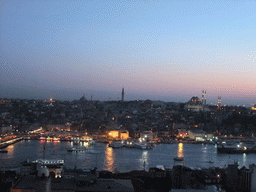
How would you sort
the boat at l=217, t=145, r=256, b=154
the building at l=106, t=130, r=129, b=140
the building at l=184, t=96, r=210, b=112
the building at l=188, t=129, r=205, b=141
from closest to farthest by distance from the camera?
the boat at l=217, t=145, r=256, b=154 → the building at l=106, t=130, r=129, b=140 → the building at l=188, t=129, r=205, b=141 → the building at l=184, t=96, r=210, b=112

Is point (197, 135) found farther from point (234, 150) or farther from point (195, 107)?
point (195, 107)

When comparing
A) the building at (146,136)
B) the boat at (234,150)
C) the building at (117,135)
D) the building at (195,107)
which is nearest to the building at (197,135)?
the building at (146,136)

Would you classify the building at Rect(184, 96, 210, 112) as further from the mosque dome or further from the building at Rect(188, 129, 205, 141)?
the building at Rect(188, 129, 205, 141)

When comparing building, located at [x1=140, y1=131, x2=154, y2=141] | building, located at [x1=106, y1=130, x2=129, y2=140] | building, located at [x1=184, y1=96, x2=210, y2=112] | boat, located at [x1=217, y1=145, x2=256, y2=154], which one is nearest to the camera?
boat, located at [x1=217, y1=145, x2=256, y2=154]

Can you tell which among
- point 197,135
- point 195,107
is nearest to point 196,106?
point 195,107

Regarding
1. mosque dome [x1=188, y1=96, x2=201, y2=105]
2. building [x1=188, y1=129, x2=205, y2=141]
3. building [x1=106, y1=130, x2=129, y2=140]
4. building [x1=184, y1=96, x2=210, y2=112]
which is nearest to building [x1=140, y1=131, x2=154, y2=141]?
building [x1=106, y1=130, x2=129, y2=140]

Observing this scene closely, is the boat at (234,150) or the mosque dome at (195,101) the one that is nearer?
the boat at (234,150)

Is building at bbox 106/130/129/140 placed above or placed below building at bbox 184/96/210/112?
below

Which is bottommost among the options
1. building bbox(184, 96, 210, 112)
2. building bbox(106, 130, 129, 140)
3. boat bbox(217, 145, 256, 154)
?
boat bbox(217, 145, 256, 154)

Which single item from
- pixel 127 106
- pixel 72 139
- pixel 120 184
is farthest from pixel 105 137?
pixel 127 106

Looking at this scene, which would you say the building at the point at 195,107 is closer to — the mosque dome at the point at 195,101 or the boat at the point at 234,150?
the mosque dome at the point at 195,101

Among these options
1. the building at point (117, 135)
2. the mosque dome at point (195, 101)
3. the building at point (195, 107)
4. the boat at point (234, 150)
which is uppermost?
the mosque dome at point (195, 101)

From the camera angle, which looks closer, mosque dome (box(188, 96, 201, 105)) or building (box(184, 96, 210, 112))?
building (box(184, 96, 210, 112))
